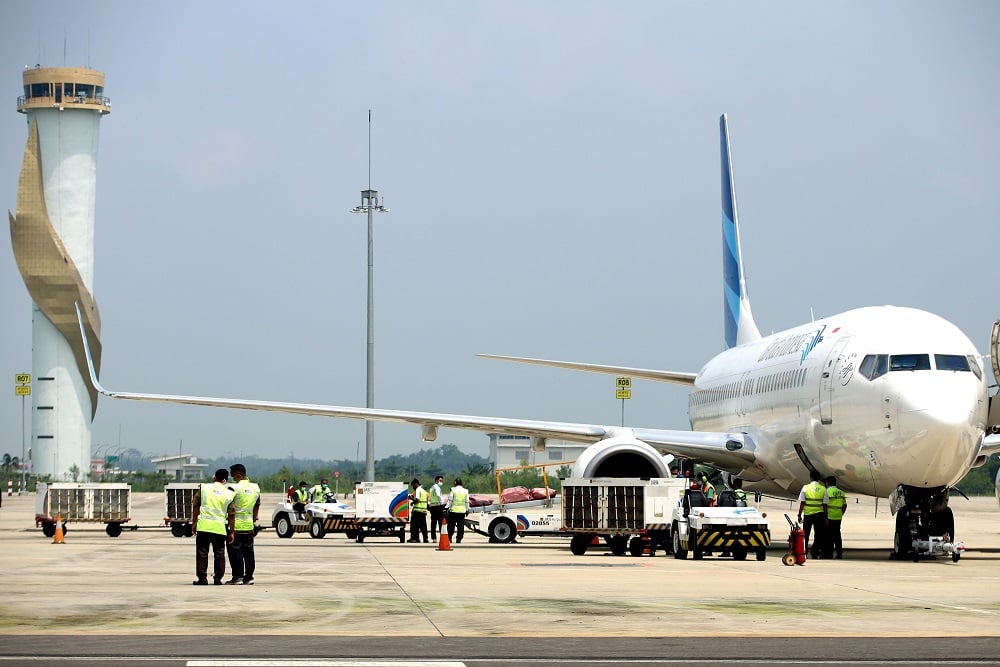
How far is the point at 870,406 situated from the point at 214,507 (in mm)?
10626

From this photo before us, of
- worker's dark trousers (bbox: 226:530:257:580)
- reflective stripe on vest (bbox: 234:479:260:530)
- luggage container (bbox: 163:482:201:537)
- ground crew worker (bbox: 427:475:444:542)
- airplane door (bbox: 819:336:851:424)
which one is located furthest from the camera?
luggage container (bbox: 163:482:201:537)

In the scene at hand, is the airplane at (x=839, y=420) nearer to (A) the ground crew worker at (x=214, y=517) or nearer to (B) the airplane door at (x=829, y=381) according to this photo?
(B) the airplane door at (x=829, y=381)

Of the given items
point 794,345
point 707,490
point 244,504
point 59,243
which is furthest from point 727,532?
point 59,243

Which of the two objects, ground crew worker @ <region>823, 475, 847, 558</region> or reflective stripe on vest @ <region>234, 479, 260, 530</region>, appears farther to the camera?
ground crew worker @ <region>823, 475, 847, 558</region>

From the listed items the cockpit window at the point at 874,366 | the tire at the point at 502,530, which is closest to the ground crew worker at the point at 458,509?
the tire at the point at 502,530

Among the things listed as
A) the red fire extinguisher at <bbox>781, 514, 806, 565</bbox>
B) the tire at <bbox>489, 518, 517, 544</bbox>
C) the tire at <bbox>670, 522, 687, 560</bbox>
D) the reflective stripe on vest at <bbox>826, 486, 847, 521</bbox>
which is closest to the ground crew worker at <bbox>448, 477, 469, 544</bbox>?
the tire at <bbox>489, 518, 517, 544</bbox>

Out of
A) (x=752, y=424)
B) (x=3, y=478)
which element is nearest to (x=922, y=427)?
(x=752, y=424)

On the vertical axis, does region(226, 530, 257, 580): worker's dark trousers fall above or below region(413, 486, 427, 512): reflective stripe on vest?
below

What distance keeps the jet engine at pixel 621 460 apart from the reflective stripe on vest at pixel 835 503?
3.75 metres

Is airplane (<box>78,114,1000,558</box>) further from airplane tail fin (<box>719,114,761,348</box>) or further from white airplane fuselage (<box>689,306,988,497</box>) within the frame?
airplane tail fin (<box>719,114,761,348</box>)

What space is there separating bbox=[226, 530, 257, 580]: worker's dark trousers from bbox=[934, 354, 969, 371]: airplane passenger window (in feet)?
36.8

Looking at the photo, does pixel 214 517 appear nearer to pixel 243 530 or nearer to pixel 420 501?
pixel 243 530

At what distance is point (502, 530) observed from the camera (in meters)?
33.2

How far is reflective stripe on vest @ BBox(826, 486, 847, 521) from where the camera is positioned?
2470 cm
